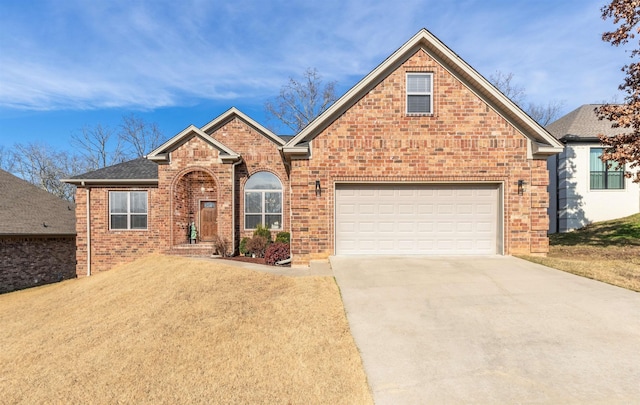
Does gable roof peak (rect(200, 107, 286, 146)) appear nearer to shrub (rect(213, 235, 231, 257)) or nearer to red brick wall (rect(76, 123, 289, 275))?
red brick wall (rect(76, 123, 289, 275))

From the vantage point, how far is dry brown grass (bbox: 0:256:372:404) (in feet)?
12.9

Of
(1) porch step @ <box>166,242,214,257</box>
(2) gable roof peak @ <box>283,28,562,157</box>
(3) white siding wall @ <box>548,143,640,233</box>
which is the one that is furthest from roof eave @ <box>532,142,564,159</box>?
(1) porch step @ <box>166,242,214,257</box>

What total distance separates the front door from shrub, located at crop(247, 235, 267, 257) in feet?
9.36

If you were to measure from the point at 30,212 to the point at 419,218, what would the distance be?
18995 millimetres

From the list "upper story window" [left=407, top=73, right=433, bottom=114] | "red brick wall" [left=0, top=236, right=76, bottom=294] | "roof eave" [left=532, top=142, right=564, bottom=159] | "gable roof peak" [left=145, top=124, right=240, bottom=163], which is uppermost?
"upper story window" [left=407, top=73, right=433, bottom=114]

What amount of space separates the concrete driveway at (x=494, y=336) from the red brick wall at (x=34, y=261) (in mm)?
15985

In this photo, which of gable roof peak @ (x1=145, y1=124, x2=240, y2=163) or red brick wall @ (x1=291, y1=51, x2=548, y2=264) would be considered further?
gable roof peak @ (x1=145, y1=124, x2=240, y2=163)

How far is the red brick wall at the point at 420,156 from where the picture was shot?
9898mm

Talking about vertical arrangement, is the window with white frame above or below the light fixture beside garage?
below

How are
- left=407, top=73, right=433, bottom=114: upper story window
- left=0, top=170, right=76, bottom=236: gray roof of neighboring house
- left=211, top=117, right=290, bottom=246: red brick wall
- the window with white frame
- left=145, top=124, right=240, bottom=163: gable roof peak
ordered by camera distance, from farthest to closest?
left=0, top=170, right=76, bottom=236: gray roof of neighboring house < left=211, top=117, right=290, bottom=246: red brick wall < the window with white frame < left=145, top=124, right=240, bottom=163: gable roof peak < left=407, top=73, right=433, bottom=114: upper story window

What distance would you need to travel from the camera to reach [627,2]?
10672 millimetres

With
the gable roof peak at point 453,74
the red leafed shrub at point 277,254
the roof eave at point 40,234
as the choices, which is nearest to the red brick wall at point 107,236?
the roof eave at point 40,234

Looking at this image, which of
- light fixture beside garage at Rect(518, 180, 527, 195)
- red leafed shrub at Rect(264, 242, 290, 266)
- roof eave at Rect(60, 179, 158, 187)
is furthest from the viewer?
roof eave at Rect(60, 179, 158, 187)

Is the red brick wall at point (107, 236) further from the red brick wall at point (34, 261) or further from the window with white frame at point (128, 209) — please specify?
the red brick wall at point (34, 261)
